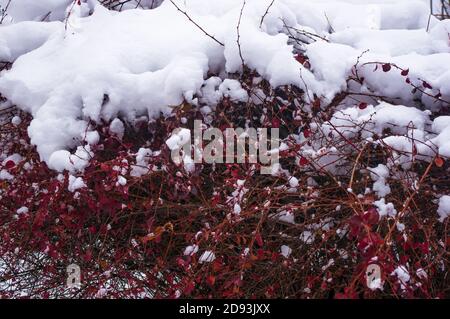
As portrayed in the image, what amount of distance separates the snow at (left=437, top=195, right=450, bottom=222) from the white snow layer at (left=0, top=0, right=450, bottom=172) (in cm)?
25

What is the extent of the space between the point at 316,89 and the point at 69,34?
177cm

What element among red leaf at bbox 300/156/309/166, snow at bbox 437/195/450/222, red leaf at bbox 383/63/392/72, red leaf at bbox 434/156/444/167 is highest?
red leaf at bbox 383/63/392/72

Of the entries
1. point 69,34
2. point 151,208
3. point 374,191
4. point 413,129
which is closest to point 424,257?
point 374,191

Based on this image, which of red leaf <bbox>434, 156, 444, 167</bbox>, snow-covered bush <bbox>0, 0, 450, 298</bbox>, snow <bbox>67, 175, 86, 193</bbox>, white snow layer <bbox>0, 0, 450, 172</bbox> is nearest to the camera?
red leaf <bbox>434, 156, 444, 167</bbox>

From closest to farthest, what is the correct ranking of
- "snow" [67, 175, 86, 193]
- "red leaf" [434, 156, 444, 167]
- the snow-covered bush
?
"red leaf" [434, 156, 444, 167] < the snow-covered bush < "snow" [67, 175, 86, 193]

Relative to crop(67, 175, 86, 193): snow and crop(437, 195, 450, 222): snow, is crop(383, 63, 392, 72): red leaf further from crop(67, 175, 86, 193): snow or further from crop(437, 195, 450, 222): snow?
crop(67, 175, 86, 193): snow

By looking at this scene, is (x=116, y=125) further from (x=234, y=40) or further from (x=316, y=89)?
(x=316, y=89)

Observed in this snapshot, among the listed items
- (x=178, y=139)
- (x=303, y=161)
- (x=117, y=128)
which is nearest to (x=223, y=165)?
(x=178, y=139)

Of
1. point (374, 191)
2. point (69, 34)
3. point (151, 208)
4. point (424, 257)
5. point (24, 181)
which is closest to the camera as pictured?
point (424, 257)

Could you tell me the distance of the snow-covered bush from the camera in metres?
2.48

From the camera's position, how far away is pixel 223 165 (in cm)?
283

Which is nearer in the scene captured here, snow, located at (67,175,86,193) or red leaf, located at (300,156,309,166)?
red leaf, located at (300,156,309,166)

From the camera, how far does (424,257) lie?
234cm

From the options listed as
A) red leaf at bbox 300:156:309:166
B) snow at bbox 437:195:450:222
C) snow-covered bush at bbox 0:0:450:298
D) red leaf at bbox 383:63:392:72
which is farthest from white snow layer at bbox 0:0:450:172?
red leaf at bbox 300:156:309:166
